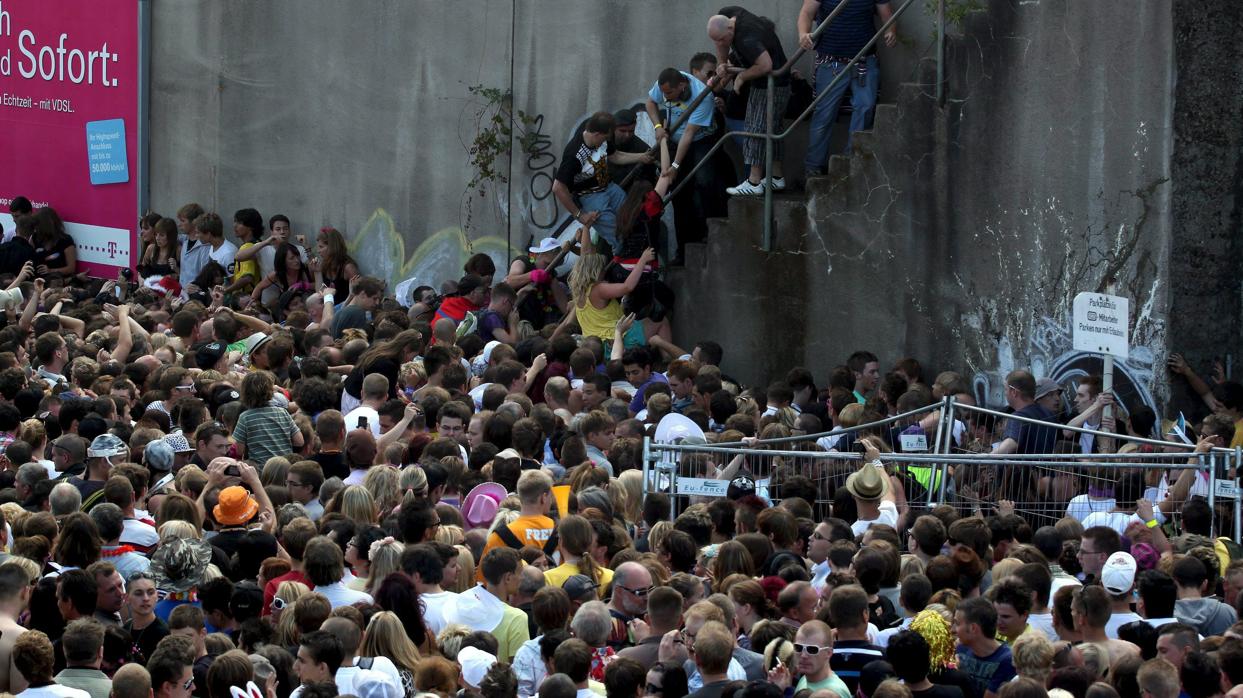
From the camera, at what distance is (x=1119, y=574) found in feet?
25.6

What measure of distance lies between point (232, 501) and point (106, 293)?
12.0 metres

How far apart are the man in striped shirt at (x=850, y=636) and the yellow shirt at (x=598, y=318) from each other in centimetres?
832

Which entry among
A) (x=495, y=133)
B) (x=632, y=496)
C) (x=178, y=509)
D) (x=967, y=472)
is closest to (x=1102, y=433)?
(x=967, y=472)

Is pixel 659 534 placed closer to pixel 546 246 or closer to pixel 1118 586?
pixel 1118 586

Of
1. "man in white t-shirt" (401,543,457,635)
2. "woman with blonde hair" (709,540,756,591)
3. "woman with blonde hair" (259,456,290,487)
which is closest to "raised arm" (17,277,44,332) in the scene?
"woman with blonde hair" (259,456,290,487)

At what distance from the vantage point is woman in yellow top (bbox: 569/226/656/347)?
15.3 meters

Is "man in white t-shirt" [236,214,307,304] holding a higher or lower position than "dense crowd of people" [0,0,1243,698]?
higher

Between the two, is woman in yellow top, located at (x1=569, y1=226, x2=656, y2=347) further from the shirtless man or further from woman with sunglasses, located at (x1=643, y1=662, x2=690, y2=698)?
woman with sunglasses, located at (x1=643, y1=662, x2=690, y2=698)

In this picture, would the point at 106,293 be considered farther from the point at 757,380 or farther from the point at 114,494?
the point at 114,494

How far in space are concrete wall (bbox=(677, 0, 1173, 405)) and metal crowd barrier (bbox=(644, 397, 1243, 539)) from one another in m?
1.83

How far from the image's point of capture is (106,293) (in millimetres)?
20156

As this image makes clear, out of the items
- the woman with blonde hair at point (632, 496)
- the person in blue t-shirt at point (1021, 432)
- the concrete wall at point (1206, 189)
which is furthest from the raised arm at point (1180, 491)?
the woman with blonde hair at point (632, 496)

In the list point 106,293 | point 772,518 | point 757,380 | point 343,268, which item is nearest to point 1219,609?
point 772,518

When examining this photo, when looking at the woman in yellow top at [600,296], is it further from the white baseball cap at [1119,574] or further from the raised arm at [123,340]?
the white baseball cap at [1119,574]
